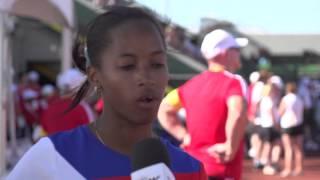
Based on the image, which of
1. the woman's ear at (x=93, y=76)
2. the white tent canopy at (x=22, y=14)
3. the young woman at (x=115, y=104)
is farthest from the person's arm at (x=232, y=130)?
the woman's ear at (x=93, y=76)

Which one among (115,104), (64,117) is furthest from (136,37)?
(64,117)

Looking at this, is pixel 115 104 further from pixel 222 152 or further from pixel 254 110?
pixel 254 110

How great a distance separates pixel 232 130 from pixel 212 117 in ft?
0.66

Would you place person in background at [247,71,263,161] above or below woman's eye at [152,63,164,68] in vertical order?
below

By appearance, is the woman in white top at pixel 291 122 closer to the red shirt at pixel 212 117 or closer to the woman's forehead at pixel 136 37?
the red shirt at pixel 212 117

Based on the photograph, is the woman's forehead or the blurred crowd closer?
the woman's forehead

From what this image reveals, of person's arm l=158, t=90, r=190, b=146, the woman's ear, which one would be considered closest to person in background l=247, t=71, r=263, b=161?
person's arm l=158, t=90, r=190, b=146

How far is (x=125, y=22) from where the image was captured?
2053 mm

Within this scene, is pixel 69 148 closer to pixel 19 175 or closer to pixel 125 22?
pixel 19 175

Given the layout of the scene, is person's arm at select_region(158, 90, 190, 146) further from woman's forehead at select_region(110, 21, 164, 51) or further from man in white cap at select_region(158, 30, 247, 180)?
woman's forehead at select_region(110, 21, 164, 51)

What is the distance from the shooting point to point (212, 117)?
16.7 ft

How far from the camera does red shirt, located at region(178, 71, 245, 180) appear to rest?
507 centimetres

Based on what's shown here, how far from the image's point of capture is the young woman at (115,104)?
77.2 inches

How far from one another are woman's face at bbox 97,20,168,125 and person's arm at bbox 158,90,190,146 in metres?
3.31
